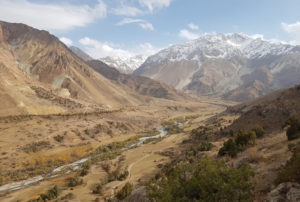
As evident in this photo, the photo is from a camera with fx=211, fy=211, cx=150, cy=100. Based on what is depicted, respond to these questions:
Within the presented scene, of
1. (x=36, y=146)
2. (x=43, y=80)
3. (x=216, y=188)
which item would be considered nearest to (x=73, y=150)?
(x=36, y=146)

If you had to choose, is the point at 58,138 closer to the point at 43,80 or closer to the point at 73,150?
the point at 73,150

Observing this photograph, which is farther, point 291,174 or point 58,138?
point 58,138

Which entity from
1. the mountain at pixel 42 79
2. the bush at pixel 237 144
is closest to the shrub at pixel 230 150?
the bush at pixel 237 144

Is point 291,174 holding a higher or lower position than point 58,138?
higher

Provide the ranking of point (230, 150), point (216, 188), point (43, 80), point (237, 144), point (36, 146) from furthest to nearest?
point (43, 80)
point (36, 146)
point (237, 144)
point (230, 150)
point (216, 188)

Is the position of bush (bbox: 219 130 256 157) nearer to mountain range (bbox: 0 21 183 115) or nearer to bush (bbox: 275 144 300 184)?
bush (bbox: 275 144 300 184)

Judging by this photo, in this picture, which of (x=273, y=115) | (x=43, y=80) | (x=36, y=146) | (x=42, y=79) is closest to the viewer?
(x=273, y=115)
